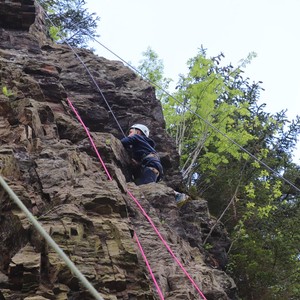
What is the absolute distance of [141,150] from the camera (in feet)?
32.8

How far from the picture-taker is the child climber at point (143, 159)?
9766mm

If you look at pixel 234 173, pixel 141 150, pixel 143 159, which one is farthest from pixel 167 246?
pixel 234 173

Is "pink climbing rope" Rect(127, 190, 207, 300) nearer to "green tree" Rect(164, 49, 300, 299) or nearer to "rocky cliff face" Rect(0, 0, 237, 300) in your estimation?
"rocky cliff face" Rect(0, 0, 237, 300)

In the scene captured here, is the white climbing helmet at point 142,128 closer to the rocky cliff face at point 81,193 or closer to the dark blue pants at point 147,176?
the rocky cliff face at point 81,193

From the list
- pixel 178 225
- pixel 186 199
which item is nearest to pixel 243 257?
pixel 186 199

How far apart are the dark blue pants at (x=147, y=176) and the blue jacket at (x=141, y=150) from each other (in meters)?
0.10

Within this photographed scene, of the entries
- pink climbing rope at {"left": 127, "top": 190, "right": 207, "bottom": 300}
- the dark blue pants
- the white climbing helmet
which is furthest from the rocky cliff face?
the white climbing helmet

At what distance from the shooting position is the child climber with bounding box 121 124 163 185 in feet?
32.0

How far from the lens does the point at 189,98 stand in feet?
46.8

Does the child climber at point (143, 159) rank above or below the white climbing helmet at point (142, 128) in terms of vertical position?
below

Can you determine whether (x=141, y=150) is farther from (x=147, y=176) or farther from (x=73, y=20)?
(x=73, y=20)

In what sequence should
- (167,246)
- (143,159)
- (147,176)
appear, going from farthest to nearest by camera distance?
A: (143,159), (147,176), (167,246)

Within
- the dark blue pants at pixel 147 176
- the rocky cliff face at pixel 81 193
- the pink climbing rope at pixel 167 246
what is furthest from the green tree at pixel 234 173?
the pink climbing rope at pixel 167 246

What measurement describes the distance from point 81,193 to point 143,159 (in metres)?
3.67
